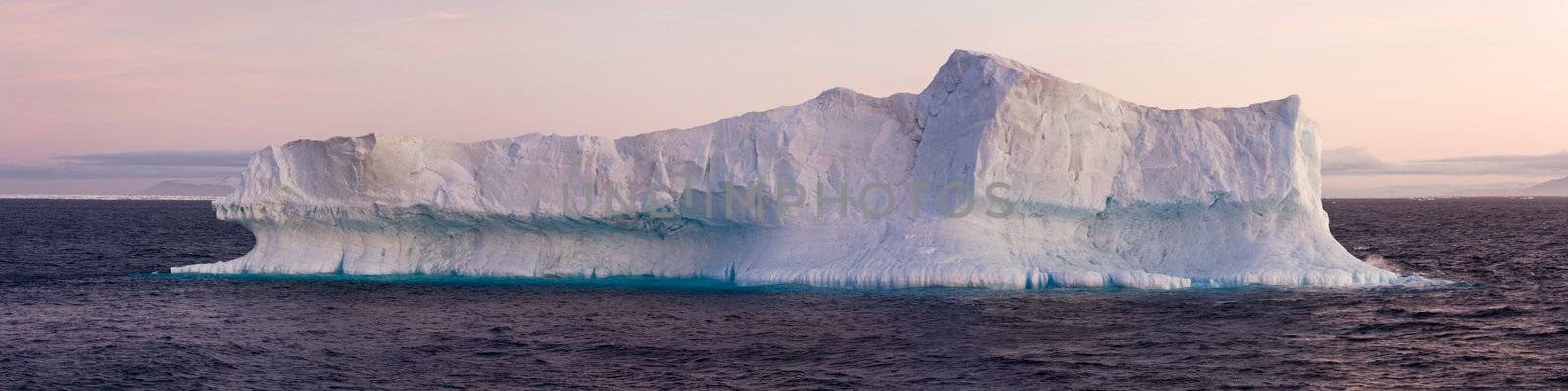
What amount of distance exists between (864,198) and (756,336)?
947 centimetres

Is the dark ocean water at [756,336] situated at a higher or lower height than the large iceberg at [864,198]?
lower

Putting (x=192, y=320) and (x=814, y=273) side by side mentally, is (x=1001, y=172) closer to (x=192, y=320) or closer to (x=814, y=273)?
(x=814, y=273)

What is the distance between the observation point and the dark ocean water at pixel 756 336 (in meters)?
16.7

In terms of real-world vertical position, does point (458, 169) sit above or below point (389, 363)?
above

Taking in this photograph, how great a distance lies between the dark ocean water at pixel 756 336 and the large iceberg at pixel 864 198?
123cm

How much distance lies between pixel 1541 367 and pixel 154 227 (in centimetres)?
7340

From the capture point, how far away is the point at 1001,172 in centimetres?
2819

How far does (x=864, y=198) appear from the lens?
29.1m

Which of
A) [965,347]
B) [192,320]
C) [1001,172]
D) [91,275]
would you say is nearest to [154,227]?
[91,275]

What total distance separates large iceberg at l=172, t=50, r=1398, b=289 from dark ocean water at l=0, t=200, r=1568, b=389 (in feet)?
4.05

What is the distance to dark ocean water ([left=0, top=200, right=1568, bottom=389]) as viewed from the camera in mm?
16688

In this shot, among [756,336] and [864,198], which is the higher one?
[864,198]

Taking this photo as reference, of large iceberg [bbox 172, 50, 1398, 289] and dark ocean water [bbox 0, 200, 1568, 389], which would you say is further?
large iceberg [bbox 172, 50, 1398, 289]

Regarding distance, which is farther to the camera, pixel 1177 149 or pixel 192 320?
pixel 1177 149
